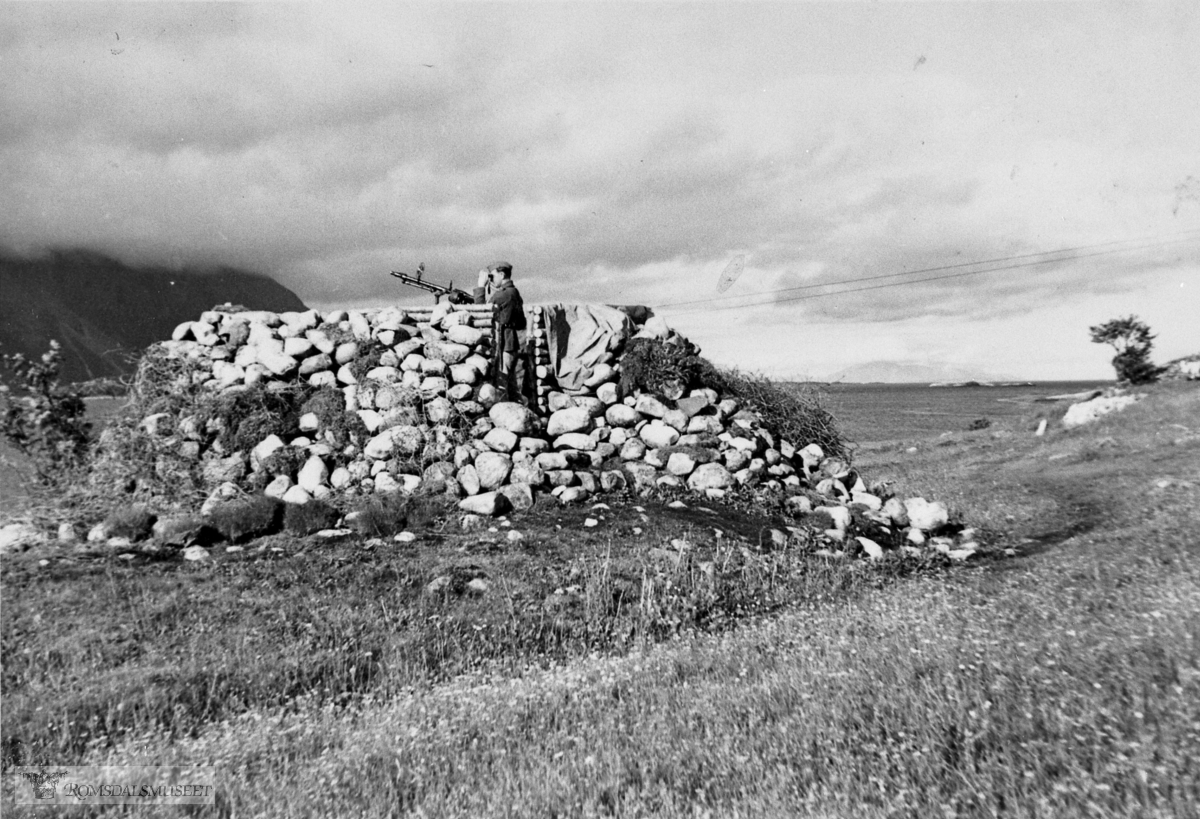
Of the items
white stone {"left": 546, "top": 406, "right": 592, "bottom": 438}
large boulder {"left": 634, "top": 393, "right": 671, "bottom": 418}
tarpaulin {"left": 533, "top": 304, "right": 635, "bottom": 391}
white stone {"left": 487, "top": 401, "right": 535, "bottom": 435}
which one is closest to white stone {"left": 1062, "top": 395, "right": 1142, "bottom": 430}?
large boulder {"left": 634, "top": 393, "right": 671, "bottom": 418}

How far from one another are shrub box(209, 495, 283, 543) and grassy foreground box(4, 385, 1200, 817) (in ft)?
3.61

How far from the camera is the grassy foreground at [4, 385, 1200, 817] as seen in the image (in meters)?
4.27

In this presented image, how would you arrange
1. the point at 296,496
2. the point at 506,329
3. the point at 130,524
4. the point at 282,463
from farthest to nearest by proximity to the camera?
the point at 506,329
the point at 282,463
the point at 296,496
the point at 130,524

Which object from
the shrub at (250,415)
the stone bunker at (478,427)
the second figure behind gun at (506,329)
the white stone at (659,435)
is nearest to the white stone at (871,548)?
the stone bunker at (478,427)

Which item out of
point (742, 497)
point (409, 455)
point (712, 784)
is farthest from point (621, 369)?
point (712, 784)

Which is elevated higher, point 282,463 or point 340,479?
point 282,463

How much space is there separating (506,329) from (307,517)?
6.53 meters

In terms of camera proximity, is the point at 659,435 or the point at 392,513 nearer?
the point at 392,513

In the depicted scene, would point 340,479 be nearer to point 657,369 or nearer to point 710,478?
point 710,478

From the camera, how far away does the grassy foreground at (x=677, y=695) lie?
14.0 feet

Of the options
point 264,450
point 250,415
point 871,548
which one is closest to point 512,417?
point 264,450

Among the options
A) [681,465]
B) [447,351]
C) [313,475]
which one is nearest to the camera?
[313,475]

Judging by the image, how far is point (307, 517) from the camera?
12164 mm

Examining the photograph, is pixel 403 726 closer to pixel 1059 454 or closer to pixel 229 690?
pixel 229 690
